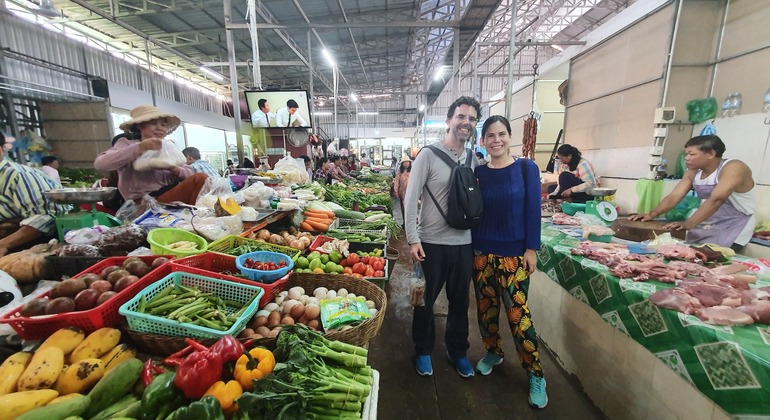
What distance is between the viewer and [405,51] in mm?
Answer: 15961

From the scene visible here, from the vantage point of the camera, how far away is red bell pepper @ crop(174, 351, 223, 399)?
1.12m

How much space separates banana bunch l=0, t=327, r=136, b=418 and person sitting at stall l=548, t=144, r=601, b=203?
576 cm

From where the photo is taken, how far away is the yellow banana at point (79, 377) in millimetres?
1168

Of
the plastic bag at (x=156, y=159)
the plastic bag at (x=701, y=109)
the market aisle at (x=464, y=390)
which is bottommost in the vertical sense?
the market aisle at (x=464, y=390)

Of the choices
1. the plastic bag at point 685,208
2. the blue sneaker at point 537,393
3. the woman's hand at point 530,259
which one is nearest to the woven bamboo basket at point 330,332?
the woman's hand at point 530,259

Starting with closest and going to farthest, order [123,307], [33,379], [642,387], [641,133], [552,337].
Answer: [33,379] < [123,307] < [642,387] < [552,337] < [641,133]

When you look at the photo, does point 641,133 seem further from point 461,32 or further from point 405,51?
point 405,51

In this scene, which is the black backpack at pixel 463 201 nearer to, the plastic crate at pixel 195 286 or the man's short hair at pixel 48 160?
the plastic crate at pixel 195 286

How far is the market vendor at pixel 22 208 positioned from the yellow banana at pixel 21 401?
8.02 ft

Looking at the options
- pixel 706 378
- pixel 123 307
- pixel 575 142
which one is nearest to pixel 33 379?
pixel 123 307

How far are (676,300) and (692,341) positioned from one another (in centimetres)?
27

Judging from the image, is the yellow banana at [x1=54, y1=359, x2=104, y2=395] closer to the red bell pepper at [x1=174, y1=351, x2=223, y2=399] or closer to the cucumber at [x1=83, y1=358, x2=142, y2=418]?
the cucumber at [x1=83, y1=358, x2=142, y2=418]

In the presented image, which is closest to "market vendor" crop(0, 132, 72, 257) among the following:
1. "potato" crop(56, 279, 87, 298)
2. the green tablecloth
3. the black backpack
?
"potato" crop(56, 279, 87, 298)

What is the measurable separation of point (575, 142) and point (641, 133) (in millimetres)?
2288
